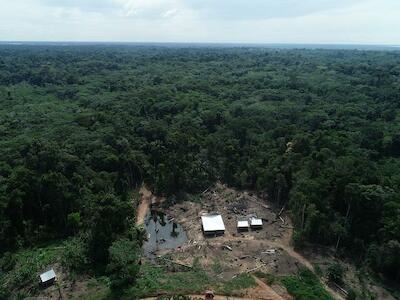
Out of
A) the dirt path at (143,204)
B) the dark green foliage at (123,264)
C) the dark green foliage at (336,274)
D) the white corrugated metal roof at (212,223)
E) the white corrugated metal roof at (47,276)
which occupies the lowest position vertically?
the dirt path at (143,204)

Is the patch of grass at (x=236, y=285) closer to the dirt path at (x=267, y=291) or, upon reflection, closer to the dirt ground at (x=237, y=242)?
the dirt path at (x=267, y=291)

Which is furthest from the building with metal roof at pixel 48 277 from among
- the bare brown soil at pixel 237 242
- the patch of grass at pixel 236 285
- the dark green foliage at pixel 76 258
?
the patch of grass at pixel 236 285

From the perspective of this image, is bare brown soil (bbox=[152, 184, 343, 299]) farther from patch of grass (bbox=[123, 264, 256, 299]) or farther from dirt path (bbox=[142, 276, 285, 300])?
patch of grass (bbox=[123, 264, 256, 299])

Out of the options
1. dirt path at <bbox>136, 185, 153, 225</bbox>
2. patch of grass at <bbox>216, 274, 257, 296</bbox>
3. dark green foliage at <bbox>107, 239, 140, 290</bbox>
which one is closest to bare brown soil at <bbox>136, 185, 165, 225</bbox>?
dirt path at <bbox>136, 185, 153, 225</bbox>

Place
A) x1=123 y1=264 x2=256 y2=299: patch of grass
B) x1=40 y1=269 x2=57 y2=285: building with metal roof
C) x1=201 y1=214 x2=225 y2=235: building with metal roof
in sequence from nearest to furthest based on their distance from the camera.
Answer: x1=123 y1=264 x2=256 y2=299: patch of grass < x1=40 y1=269 x2=57 y2=285: building with metal roof < x1=201 y1=214 x2=225 y2=235: building with metal roof

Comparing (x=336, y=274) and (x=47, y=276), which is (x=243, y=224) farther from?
(x=47, y=276)
